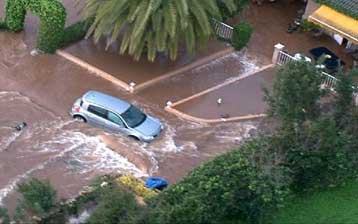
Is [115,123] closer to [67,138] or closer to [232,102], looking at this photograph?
[67,138]

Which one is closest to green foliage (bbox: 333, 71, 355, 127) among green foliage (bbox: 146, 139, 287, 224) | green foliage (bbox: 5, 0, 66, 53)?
green foliage (bbox: 146, 139, 287, 224)

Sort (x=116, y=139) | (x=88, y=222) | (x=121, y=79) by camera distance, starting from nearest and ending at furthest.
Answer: (x=88, y=222) → (x=116, y=139) → (x=121, y=79)

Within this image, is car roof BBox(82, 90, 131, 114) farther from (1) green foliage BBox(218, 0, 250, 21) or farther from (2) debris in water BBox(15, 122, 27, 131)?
(1) green foliage BBox(218, 0, 250, 21)

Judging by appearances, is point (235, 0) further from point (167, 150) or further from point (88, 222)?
point (88, 222)

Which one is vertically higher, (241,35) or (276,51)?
(241,35)

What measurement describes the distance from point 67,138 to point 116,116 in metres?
2.04

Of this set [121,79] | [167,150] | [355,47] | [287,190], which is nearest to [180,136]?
[167,150]

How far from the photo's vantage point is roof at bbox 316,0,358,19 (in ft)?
104

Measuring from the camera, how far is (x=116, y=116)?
27344 millimetres

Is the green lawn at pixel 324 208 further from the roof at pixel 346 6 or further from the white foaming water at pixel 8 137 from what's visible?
the roof at pixel 346 6

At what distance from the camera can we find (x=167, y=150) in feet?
88.1

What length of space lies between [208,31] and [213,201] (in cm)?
1108

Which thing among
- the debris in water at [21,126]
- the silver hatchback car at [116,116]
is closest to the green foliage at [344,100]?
the silver hatchback car at [116,116]

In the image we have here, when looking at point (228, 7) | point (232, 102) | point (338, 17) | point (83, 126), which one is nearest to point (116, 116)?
point (83, 126)
